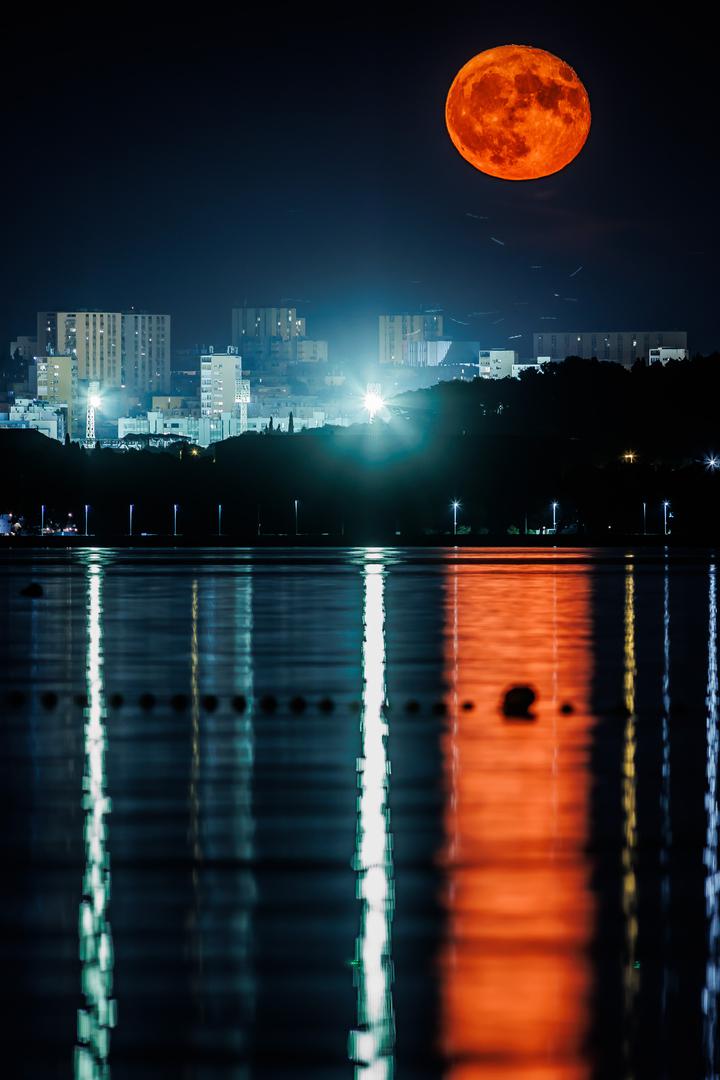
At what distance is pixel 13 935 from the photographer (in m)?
8.94

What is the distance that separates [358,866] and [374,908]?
123 centimetres

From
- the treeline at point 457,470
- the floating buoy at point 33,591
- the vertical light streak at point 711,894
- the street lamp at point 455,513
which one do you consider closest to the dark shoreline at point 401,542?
the treeline at point 457,470

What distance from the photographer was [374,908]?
9.65 m

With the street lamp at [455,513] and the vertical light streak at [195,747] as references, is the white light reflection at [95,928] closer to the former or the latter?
the vertical light streak at [195,747]

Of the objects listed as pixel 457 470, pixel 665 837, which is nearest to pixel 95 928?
pixel 665 837

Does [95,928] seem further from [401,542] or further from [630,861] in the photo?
[401,542]

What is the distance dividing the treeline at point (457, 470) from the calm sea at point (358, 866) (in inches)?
3622

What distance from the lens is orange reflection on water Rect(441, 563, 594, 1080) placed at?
734cm

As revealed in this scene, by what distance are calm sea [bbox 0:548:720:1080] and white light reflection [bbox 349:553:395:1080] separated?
0.02 m

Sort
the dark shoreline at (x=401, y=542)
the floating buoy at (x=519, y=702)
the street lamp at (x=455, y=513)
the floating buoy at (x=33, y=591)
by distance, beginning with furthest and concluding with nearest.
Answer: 1. the street lamp at (x=455, y=513)
2. the dark shoreline at (x=401, y=542)
3. the floating buoy at (x=33, y=591)
4. the floating buoy at (x=519, y=702)

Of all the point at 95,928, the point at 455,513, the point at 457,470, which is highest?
the point at 457,470

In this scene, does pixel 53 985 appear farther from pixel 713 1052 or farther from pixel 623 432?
pixel 623 432

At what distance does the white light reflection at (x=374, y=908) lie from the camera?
23.7 ft

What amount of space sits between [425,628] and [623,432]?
421ft
